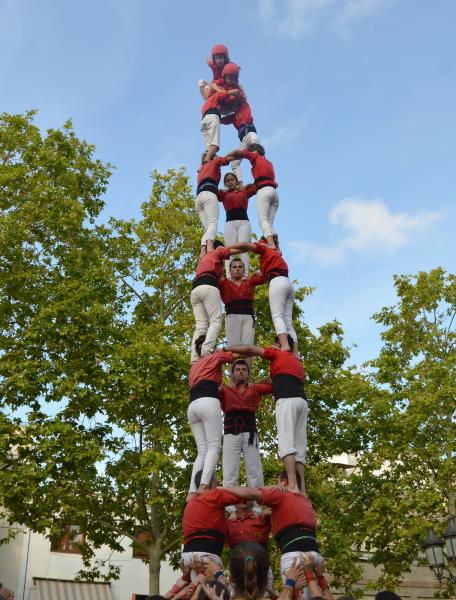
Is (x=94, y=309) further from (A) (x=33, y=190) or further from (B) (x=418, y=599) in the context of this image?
(B) (x=418, y=599)

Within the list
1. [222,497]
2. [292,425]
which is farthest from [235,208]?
[222,497]

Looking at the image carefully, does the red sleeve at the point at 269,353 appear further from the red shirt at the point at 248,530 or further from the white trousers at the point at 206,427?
the red shirt at the point at 248,530

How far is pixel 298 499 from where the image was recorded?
26.3 ft

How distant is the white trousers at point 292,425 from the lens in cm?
868

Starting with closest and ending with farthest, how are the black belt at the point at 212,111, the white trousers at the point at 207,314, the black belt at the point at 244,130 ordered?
1. the white trousers at the point at 207,314
2. the black belt at the point at 212,111
3. the black belt at the point at 244,130

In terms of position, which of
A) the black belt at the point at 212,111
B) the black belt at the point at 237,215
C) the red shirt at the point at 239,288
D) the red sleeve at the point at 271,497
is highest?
the black belt at the point at 212,111

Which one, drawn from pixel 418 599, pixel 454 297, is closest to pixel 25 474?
A: pixel 454 297

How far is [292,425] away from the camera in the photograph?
345 inches

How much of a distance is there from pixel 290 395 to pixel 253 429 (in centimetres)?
111

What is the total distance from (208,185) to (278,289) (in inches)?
104

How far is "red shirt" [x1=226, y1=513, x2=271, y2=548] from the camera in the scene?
8297 mm

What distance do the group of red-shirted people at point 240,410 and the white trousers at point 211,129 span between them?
2 cm

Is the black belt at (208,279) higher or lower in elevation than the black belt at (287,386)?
higher

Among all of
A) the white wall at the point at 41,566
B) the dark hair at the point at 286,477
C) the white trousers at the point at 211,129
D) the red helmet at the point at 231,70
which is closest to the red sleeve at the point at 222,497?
the dark hair at the point at 286,477
